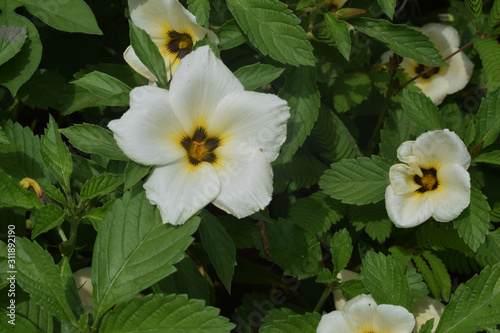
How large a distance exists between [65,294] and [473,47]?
2067 mm

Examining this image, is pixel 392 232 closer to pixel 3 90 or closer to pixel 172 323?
pixel 172 323

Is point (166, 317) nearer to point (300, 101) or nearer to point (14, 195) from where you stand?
point (14, 195)

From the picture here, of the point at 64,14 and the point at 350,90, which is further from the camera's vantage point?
the point at 350,90

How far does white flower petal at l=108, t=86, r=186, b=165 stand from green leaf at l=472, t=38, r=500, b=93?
4.51 feet

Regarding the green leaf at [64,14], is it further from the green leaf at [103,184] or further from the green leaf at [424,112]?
the green leaf at [424,112]

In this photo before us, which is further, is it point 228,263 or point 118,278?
point 228,263

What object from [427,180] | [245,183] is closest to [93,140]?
[245,183]

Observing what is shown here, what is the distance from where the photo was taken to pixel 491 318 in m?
1.62

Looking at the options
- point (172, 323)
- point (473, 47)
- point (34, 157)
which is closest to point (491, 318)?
point (172, 323)

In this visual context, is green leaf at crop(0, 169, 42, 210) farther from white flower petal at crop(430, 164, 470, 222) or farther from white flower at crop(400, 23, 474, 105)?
white flower at crop(400, 23, 474, 105)

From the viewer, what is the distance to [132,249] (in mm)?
1542

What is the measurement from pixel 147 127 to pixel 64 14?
85 centimetres

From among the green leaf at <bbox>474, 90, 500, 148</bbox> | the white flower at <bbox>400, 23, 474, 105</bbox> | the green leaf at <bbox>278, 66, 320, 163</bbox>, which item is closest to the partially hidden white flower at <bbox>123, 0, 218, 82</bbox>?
the green leaf at <bbox>278, 66, 320, 163</bbox>

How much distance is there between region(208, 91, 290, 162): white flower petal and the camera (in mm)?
1515
